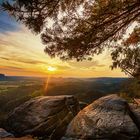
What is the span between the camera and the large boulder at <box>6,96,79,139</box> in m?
14.9

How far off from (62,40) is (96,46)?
185 centimetres

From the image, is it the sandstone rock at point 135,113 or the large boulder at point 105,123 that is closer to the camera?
the large boulder at point 105,123

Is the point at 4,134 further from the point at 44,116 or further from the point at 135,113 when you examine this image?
the point at 135,113

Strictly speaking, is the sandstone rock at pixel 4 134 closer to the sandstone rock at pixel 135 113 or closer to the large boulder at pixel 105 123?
the large boulder at pixel 105 123

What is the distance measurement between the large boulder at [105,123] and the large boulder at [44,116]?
6.93 ft

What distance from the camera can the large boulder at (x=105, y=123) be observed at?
434 inches

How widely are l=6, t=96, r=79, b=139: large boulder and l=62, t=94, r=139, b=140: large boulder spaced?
2.11 metres

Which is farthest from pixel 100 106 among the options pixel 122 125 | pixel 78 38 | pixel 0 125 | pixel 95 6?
pixel 0 125

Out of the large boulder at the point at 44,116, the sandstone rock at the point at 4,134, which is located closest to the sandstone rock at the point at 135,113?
the large boulder at the point at 44,116

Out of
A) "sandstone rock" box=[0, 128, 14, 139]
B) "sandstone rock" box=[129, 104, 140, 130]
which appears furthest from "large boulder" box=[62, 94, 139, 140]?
"sandstone rock" box=[0, 128, 14, 139]

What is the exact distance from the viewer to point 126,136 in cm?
1091

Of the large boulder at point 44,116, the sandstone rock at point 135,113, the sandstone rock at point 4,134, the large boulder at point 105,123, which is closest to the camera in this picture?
the large boulder at point 105,123

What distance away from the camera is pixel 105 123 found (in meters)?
11.4

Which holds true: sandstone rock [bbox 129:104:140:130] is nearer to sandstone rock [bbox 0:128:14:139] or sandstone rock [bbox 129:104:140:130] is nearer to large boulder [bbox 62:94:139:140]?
large boulder [bbox 62:94:139:140]
